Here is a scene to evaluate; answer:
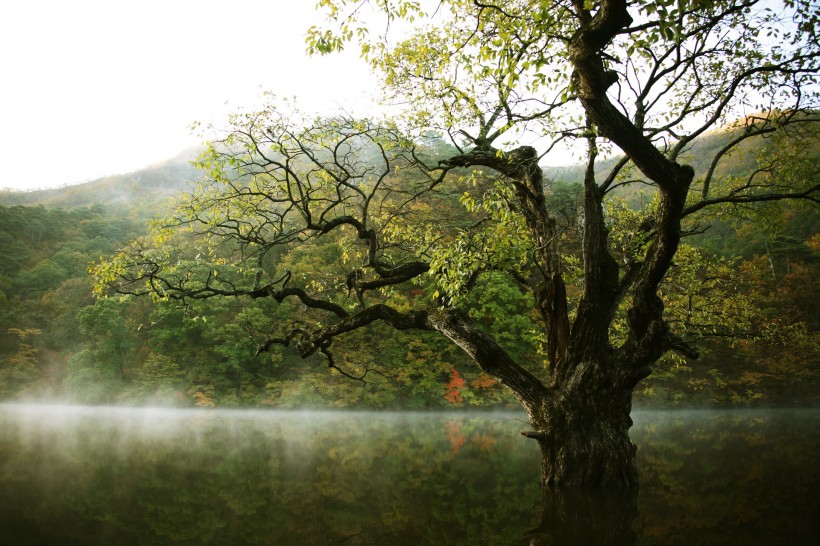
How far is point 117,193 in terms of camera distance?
213ft

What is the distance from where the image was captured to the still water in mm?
5598

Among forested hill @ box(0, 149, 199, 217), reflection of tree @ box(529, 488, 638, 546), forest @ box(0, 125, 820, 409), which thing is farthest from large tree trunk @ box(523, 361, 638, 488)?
forested hill @ box(0, 149, 199, 217)

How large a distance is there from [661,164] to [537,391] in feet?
13.8

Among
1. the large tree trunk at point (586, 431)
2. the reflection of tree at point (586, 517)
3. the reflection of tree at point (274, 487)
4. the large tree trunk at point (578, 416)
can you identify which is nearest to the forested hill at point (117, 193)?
the reflection of tree at point (274, 487)

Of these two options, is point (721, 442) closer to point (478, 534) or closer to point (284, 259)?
point (478, 534)

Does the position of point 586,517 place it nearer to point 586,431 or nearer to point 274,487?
point 586,431

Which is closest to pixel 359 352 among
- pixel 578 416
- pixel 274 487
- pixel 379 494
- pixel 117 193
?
pixel 274 487

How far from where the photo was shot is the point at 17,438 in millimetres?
14430

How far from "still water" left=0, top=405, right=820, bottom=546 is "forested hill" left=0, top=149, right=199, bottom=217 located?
1907 inches

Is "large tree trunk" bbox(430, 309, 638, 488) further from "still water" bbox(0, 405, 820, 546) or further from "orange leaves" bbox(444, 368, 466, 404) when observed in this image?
"orange leaves" bbox(444, 368, 466, 404)

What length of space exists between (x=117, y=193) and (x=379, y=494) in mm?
71327

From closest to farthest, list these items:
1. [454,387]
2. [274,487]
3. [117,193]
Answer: [274,487] → [454,387] → [117,193]

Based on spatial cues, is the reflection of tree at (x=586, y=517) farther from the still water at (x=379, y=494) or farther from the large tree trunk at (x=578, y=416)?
the large tree trunk at (x=578, y=416)

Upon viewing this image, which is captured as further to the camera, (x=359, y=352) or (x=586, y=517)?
(x=359, y=352)
